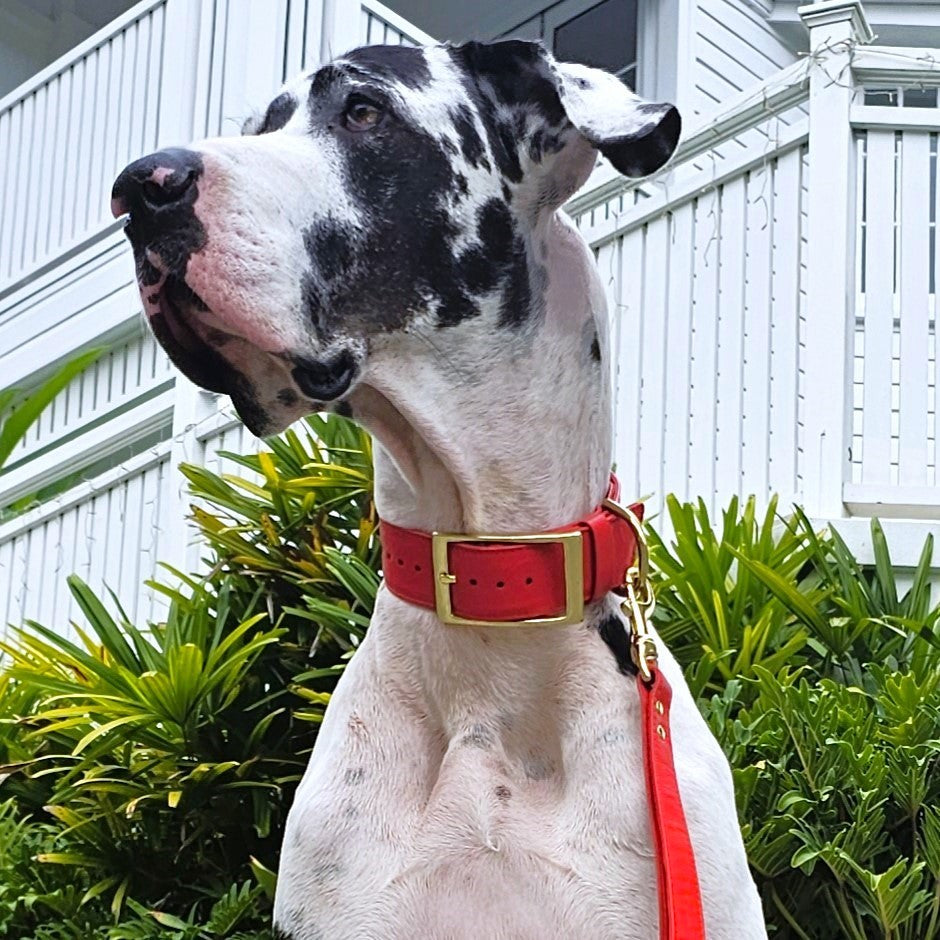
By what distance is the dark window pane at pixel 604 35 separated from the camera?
998 centimetres

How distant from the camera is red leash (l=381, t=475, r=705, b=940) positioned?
232 cm

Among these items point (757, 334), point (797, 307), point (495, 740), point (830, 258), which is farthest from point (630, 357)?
point (495, 740)

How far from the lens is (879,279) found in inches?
226

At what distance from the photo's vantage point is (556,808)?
2.29 meters

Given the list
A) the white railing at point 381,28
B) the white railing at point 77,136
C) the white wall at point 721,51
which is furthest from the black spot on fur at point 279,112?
the white wall at point 721,51

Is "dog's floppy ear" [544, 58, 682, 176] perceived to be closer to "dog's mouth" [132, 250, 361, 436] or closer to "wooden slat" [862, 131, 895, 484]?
"dog's mouth" [132, 250, 361, 436]

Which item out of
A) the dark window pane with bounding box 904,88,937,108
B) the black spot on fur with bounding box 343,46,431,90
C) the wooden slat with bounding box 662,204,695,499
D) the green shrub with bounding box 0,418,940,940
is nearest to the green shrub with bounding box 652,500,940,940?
the green shrub with bounding box 0,418,940,940

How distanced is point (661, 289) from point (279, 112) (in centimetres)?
375

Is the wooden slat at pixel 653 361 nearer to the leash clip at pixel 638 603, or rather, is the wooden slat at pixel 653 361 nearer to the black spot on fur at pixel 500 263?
the leash clip at pixel 638 603

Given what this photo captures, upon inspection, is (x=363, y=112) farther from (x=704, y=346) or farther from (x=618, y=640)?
(x=704, y=346)

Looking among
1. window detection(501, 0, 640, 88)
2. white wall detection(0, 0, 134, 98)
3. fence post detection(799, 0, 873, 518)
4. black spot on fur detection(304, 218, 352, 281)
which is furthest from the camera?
white wall detection(0, 0, 134, 98)

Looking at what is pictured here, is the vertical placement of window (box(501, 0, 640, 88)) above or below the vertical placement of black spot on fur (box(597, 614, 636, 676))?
above

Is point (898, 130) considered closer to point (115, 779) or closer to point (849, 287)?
point (849, 287)

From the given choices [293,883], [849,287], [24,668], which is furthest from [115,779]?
[849,287]
